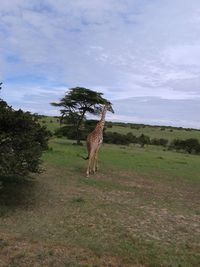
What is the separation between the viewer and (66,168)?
19203 millimetres

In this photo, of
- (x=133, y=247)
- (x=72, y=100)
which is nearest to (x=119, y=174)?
(x=133, y=247)

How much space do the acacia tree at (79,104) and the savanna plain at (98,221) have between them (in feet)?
50.6

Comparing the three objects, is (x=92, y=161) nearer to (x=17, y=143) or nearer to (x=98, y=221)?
(x=17, y=143)

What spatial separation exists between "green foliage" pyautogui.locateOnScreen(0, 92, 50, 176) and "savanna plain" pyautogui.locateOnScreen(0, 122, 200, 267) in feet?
3.35

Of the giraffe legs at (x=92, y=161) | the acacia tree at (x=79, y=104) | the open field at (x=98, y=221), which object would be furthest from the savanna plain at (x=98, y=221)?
the acacia tree at (x=79, y=104)

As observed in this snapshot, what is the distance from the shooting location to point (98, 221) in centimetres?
1117

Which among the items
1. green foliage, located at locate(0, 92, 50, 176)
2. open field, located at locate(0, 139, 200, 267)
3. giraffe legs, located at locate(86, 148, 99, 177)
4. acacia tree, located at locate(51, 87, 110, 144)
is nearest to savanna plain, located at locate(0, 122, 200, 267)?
open field, located at locate(0, 139, 200, 267)

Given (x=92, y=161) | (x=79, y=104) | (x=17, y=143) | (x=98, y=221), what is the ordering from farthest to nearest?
(x=79, y=104) → (x=92, y=161) → (x=17, y=143) → (x=98, y=221)

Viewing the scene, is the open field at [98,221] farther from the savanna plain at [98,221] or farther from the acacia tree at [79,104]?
the acacia tree at [79,104]

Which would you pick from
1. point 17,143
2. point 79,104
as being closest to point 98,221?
point 17,143

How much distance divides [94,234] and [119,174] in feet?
29.6

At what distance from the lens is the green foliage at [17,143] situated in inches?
479

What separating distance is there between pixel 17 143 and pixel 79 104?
71.4 ft

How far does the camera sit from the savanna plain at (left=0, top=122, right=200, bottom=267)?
28.9 ft
